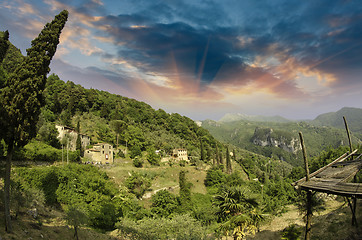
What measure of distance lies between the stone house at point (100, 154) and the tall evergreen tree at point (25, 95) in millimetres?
34437

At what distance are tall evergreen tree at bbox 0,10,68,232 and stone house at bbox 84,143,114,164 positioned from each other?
3444 centimetres

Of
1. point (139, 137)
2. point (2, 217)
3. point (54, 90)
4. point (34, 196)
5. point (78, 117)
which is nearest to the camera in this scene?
point (2, 217)

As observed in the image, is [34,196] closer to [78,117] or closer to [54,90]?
[78,117]

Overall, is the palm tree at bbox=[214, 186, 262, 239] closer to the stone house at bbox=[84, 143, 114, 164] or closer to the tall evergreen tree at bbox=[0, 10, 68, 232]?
the tall evergreen tree at bbox=[0, 10, 68, 232]

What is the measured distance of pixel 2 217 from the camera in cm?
1165

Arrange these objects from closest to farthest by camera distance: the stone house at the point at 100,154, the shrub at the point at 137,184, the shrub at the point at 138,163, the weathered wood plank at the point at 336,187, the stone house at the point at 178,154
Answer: the weathered wood plank at the point at 336,187, the shrub at the point at 137,184, the stone house at the point at 100,154, the shrub at the point at 138,163, the stone house at the point at 178,154

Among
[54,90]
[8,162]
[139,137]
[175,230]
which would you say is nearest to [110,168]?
[139,137]

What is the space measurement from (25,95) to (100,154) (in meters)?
36.1

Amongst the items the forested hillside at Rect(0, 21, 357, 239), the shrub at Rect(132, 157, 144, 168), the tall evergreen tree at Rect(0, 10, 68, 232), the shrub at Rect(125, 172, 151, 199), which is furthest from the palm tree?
the shrub at Rect(132, 157, 144, 168)

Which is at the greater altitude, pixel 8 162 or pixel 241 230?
pixel 8 162

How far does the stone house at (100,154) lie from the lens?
142 feet

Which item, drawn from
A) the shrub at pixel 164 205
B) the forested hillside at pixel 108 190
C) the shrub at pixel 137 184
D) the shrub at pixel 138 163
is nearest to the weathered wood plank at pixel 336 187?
the forested hillside at pixel 108 190

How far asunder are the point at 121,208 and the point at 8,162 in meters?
19.6

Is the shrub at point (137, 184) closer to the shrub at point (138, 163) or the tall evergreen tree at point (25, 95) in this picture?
the shrub at point (138, 163)
